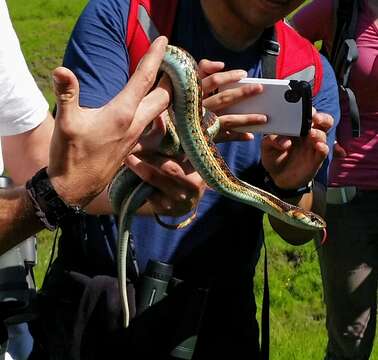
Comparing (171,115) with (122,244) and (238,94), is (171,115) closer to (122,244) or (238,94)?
(238,94)

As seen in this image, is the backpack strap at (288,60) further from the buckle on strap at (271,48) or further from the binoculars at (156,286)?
the binoculars at (156,286)

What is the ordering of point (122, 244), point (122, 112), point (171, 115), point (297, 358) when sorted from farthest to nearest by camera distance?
1. point (297, 358)
2. point (122, 244)
3. point (171, 115)
4. point (122, 112)

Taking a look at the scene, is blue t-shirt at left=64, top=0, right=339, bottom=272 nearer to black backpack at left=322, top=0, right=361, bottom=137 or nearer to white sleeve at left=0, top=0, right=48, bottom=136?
white sleeve at left=0, top=0, right=48, bottom=136

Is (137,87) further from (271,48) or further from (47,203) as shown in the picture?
(271,48)

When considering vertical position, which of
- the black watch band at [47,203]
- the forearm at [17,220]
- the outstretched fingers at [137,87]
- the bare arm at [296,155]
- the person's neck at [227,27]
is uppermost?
the outstretched fingers at [137,87]

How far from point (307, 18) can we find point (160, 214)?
2.13m

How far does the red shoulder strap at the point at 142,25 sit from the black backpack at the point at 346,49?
5.19ft

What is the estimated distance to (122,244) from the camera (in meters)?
2.82

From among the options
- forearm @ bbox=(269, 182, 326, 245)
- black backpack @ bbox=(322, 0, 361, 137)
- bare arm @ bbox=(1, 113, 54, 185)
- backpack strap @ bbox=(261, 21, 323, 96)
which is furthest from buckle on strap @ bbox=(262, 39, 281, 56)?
black backpack @ bbox=(322, 0, 361, 137)

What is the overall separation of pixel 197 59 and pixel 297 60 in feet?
1.13

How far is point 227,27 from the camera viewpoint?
10.1 feet

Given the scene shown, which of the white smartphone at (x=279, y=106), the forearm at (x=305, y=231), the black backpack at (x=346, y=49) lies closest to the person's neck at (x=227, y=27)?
the white smartphone at (x=279, y=106)

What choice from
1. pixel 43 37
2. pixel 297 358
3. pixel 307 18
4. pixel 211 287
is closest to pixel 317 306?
pixel 297 358

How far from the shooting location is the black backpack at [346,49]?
432 centimetres
